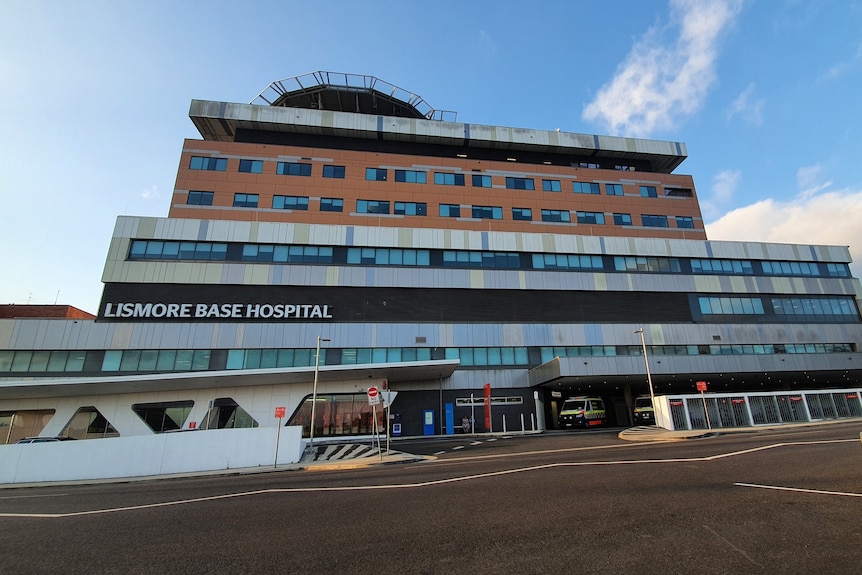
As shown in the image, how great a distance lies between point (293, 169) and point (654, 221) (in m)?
40.1

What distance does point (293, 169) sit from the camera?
142ft

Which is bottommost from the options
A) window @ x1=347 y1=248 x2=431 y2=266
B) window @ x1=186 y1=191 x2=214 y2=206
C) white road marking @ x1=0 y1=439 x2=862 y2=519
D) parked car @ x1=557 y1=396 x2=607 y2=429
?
white road marking @ x1=0 y1=439 x2=862 y2=519

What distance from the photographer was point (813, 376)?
4059 centimetres

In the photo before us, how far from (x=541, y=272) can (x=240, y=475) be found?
31.4 metres

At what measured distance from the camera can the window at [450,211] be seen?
145 ft

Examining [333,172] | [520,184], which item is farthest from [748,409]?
[333,172]

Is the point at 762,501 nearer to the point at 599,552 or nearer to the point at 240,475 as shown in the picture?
the point at 599,552

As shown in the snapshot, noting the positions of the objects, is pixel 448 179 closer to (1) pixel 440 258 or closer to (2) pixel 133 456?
(1) pixel 440 258

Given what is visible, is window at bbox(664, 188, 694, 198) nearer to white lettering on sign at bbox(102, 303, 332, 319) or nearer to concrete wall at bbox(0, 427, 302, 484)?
white lettering on sign at bbox(102, 303, 332, 319)

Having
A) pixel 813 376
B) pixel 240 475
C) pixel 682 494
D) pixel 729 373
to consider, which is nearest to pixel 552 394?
pixel 729 373

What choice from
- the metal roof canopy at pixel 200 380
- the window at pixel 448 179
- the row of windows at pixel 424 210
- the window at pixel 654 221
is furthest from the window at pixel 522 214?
the metal roof canopy at pixel 200 380

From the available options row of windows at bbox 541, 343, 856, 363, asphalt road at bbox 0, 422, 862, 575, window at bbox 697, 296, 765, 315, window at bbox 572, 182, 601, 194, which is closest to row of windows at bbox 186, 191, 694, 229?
window at bbox 572, 182, 601, 194

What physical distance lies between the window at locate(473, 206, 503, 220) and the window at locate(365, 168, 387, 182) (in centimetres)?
1028

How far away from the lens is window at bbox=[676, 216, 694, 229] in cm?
4784
